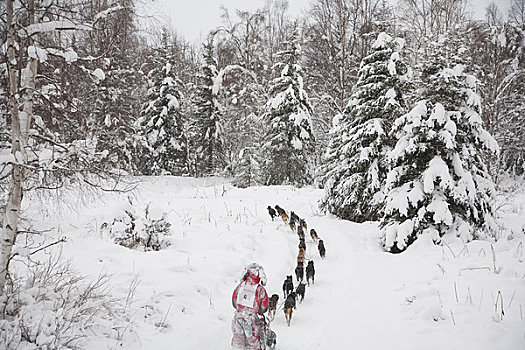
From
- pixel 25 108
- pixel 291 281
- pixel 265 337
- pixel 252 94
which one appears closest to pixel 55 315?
pixel 25 108

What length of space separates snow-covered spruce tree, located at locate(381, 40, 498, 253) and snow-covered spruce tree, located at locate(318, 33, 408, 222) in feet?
7.43

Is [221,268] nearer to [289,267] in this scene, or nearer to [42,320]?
[289,267]

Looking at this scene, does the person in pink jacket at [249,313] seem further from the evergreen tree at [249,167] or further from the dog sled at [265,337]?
the evergreen tree at [249,167]

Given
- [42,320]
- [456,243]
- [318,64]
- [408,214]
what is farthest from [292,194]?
[42,320]

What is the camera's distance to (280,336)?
18.1 feet

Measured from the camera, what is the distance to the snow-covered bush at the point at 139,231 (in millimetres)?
8344

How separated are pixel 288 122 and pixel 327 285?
14.6m

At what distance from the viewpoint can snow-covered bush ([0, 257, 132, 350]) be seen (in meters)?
3.95

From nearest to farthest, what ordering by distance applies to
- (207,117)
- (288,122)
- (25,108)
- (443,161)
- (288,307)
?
(25,108) → (288,307) → (443,161) → (288,122) → (207,117)

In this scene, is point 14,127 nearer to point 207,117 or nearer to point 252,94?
point 252,94

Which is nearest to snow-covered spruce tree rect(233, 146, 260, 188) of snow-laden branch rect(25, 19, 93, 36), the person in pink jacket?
the person in pink jacket

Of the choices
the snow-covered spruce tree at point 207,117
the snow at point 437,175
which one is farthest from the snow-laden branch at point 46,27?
the snow-covered spruce tree at point 207,117

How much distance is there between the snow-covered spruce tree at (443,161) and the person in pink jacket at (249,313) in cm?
561

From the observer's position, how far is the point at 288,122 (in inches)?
821
